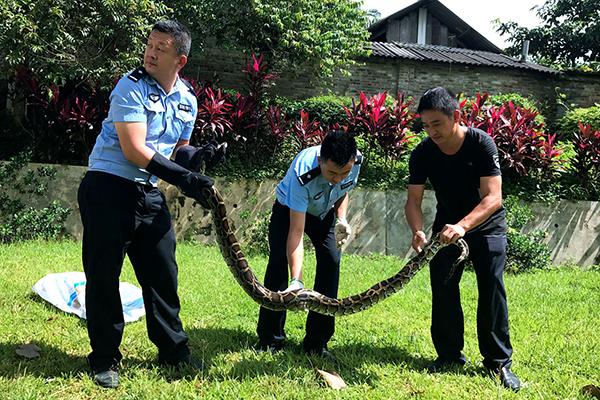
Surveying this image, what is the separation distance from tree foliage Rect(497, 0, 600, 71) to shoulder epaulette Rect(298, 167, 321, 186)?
84.9 ft

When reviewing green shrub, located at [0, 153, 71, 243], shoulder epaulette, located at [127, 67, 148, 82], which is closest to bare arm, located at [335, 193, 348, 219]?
shoulder epaulette, located at [127, 67, 148, 82]

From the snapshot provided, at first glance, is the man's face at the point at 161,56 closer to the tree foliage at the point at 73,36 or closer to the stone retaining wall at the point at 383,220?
the stone retaining wall at the point at 383,220

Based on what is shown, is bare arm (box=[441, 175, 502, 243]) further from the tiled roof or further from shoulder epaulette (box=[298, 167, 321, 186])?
the tiled roof

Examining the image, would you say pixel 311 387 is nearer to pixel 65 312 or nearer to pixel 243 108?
pixel 65 312

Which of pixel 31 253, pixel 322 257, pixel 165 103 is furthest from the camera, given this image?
pixel 31 253

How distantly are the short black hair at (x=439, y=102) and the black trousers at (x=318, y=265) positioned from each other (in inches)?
46.6

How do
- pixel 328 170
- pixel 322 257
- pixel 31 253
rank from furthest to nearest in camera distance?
1. pixel 31 253
2. pixel 322 257
3. pixel 328 170

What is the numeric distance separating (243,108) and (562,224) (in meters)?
5.87

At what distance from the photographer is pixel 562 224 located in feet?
30.2

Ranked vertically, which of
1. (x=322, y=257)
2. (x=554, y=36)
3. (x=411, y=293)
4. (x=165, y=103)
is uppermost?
(x=554, y=36)

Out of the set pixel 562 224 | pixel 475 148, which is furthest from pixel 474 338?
pixel 562 224

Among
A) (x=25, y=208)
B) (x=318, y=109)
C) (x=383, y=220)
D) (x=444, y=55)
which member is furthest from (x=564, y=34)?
(x=25, y=208)

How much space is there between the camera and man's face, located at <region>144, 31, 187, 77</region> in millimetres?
3645

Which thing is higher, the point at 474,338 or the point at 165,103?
the point at 165,103
